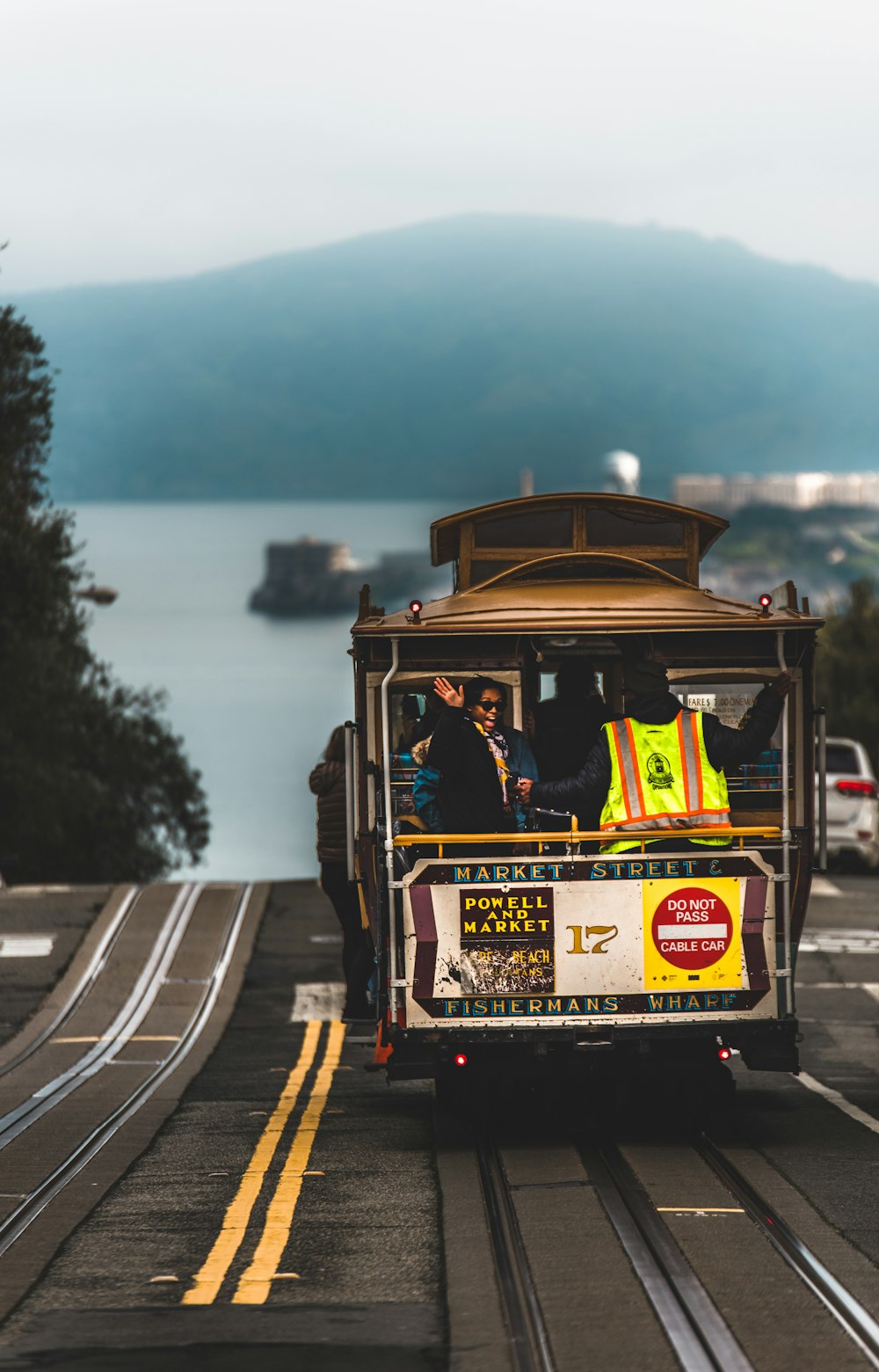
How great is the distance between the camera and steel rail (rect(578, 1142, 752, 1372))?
586cm

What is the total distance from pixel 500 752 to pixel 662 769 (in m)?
0.89

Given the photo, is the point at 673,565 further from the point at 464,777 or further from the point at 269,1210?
the point at 269,1210

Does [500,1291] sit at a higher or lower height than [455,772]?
lower

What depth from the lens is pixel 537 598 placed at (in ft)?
33.8

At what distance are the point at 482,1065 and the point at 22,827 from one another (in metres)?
39.3

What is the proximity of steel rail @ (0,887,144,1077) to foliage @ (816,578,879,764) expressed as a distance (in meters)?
45.9

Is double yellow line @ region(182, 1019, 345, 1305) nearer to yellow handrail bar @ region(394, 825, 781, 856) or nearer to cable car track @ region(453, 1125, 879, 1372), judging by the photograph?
cable car track @ region(453, 1125, 879, 1372)

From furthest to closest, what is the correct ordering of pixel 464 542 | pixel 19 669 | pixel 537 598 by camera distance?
pixel 19 669, pixel 464 542, pixel 537 598

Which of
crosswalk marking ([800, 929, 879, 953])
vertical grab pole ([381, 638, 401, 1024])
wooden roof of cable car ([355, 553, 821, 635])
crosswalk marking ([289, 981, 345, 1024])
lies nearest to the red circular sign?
vertical grab pole ([381, 638, 401, 1024])

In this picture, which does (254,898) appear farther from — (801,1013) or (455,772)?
(455,772)

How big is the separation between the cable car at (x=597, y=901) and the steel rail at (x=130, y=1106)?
177 cm

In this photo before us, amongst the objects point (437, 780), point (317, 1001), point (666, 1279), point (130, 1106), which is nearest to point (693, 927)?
point (437, 780)

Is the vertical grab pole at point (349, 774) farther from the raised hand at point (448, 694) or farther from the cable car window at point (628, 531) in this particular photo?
the cable car window at point (628, 531)

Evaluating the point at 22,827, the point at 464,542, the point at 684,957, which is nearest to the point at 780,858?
the point at 684,957
